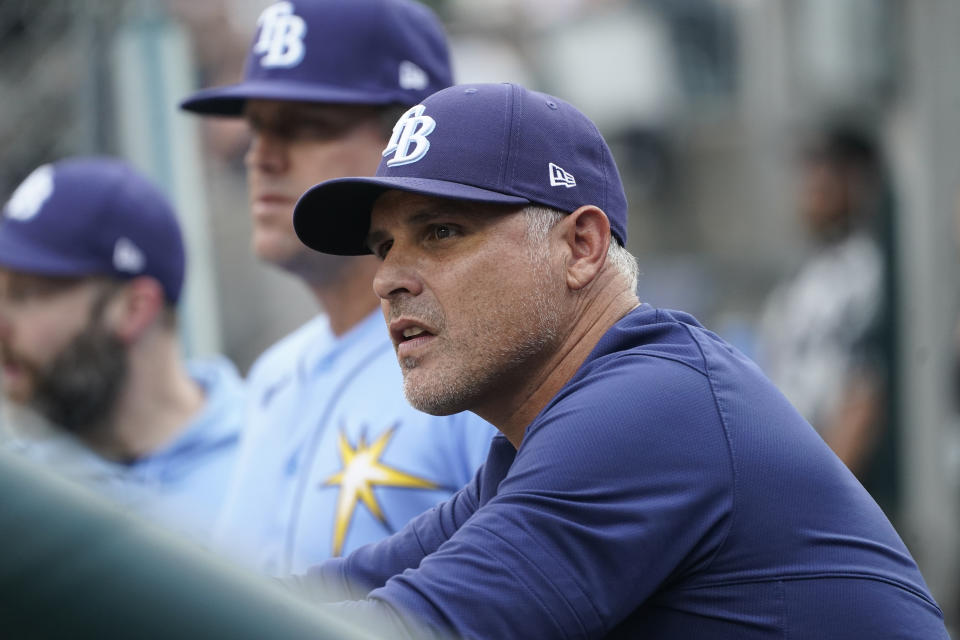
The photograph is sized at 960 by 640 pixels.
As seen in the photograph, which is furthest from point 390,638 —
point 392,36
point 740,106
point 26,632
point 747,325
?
point 740,106

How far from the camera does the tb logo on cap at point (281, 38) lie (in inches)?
130

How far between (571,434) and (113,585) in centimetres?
97

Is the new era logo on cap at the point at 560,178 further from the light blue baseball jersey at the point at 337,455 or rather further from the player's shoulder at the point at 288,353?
the player's shoulder at the point at 288,353

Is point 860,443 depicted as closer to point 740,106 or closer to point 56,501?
point 56,501

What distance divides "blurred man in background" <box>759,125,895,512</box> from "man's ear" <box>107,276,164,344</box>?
2.90m

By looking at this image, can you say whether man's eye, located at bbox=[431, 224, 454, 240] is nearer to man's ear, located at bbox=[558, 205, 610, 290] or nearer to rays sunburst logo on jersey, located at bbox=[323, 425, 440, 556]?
man's ear, located at bbox=[558, 205, 610, 290]

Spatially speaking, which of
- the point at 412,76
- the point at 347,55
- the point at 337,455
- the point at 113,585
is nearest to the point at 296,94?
the point at 347,55

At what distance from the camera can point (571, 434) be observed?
1887 mm

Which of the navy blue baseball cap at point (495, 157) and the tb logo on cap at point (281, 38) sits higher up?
the tb logo on cap at point (281, 38)

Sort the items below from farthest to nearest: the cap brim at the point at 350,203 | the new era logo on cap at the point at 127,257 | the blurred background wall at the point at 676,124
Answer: the blurred background wall at the point at 676,124
the new era logo on cap at the point at 127,257
the cap brim at the point at 350,203

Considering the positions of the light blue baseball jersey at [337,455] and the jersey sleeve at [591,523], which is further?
the light blue baseball jersey at [337,455]

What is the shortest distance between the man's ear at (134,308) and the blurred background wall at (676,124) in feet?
1.68

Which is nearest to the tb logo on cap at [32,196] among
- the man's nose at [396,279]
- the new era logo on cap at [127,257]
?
the new era logo on cap at [127,257]

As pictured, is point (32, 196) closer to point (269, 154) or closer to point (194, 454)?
point (194, 454)
